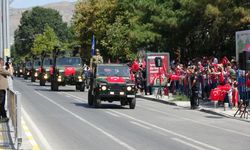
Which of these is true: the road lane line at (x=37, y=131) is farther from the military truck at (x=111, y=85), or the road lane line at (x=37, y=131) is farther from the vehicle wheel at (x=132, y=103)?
the vehicle wheel at (x=132, y=103)

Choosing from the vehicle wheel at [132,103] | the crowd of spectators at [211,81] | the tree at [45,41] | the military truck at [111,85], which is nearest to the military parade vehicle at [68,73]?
the crowd of spectators at [211,81]

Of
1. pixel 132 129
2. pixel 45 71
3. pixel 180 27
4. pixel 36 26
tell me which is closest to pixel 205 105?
pixel 132 129

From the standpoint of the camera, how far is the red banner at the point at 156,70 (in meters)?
35.8

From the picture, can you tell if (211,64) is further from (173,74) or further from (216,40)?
(216,40)

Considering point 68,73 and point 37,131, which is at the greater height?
point 68,73

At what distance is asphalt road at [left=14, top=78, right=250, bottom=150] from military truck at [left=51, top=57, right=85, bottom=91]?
15528 millimetres

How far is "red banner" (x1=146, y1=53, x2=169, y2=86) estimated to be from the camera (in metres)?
35.8

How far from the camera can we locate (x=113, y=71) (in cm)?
2650

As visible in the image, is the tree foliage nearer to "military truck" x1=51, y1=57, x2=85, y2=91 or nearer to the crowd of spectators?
the crowd of spectators

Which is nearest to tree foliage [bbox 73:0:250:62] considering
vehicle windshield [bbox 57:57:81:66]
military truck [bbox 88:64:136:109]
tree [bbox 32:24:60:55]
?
vehicle windshield [bbox 57:57:81:66]

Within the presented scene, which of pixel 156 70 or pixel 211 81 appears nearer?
pixel 211 81

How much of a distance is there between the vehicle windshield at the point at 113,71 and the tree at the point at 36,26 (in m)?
120

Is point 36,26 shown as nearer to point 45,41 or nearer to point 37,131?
point 45,41

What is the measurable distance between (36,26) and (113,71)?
4897 inches
